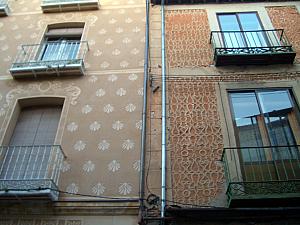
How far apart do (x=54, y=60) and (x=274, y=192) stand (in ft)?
22.9

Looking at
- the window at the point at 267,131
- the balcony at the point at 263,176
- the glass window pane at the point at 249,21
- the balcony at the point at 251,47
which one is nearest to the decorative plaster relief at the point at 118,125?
the balcony at the point at 263,176

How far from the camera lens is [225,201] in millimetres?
6828

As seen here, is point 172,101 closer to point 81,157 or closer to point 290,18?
point 81,157

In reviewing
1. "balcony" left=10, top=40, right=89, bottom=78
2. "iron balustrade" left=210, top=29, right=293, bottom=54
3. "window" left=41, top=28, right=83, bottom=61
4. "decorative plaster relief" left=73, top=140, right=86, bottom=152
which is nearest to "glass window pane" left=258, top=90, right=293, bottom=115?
"iron balustrade" left=210, top=29, right=293, bottom=54

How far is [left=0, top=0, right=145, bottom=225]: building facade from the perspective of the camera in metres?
6.95

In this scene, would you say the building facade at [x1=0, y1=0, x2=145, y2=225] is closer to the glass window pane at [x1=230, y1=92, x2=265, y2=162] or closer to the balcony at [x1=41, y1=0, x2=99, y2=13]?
the balcony at [x1=41, y1=0, x2=99, y2=13]

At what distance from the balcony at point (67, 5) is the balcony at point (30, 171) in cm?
602

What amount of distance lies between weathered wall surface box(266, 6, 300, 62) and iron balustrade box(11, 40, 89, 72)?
238 inches

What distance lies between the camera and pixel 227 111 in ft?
27.4

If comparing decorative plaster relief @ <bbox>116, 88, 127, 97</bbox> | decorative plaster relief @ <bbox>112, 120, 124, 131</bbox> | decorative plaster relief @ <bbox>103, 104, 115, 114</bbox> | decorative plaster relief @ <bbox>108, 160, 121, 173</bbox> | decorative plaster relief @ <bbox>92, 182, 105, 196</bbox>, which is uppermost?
decorative plaster relief @ <bbox>116, 88, 127, 97</bbox>

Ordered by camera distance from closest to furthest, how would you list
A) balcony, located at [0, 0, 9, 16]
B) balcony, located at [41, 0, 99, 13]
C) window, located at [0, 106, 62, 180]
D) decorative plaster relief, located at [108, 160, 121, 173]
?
decorative plaster relief, located at [108, 160, 121, 173] < window, located at [0, 106, 62, 180] < balcony, located at [41, 0, 99, 13] < balcony, located at [0, 0, 9, 16]

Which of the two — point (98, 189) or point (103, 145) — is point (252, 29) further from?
point (98, 189)

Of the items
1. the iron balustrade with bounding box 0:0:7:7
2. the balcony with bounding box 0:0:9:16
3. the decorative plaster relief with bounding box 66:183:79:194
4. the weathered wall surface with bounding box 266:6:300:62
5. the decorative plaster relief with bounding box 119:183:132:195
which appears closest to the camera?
the decorative plaster relief with bounding box 119:183:132:195

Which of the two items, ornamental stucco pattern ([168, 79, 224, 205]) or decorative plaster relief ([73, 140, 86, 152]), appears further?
decorative plaster relief ([73, 140, 86, 152])
